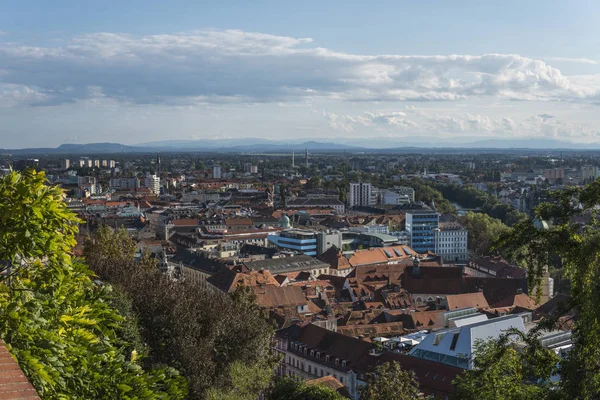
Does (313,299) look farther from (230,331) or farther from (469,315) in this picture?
(230,331)

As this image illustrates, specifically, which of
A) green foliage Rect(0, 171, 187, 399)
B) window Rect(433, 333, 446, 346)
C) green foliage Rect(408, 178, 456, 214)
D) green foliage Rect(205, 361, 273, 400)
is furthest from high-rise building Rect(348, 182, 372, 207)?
green foliage Rect(0, 171, 187, 399)

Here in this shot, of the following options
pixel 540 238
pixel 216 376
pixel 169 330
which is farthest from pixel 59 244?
pixel 216 376

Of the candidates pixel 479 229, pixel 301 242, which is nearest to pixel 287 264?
pixel 301 242

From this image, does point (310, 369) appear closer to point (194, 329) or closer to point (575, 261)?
point (194, 329)

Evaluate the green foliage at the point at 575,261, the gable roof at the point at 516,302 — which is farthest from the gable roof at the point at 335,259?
the green foliage at the point at 575,261

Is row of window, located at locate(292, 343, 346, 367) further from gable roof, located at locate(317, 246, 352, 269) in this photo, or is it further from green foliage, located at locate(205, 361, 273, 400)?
gable roof, located at locate(317, 246, 352, 269)

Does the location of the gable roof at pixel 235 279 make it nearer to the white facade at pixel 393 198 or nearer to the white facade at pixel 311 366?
the white facade at pixel 311 366
